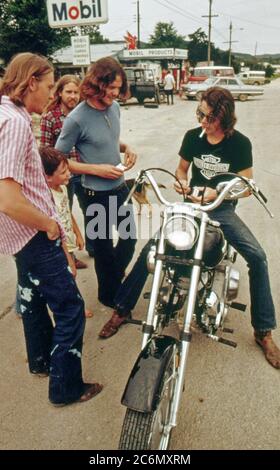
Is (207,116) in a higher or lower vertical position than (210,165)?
higher

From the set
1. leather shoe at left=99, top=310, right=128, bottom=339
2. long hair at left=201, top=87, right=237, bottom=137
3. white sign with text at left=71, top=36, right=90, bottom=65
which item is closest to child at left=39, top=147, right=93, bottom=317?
leather shoe at left=99, top=310, right=128, bottom=339

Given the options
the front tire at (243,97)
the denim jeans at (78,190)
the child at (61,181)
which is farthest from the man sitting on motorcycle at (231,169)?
the front tire at (243,97)

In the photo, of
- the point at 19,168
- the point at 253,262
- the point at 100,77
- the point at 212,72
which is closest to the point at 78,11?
the point at 100,77

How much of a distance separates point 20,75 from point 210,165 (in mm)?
1554

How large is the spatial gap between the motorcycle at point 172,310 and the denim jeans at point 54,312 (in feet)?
1.62

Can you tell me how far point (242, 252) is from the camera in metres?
2.87

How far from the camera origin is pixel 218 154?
304 centimetres

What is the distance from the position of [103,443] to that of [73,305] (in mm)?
776

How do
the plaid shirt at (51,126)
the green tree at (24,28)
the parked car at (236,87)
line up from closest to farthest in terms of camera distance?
the plaid shirt at (51,126), the green tree at (24,28), the parked car at (236,87)

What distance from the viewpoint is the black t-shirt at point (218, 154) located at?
3012 millimetres

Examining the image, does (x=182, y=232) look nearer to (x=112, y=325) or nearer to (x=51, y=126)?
(x=112, y=325)

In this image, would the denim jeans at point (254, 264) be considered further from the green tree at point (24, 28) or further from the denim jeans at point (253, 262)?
the green tree at point (24, 28)

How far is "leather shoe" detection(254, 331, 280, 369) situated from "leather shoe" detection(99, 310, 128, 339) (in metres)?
1.05

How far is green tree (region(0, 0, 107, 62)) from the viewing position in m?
21.2
